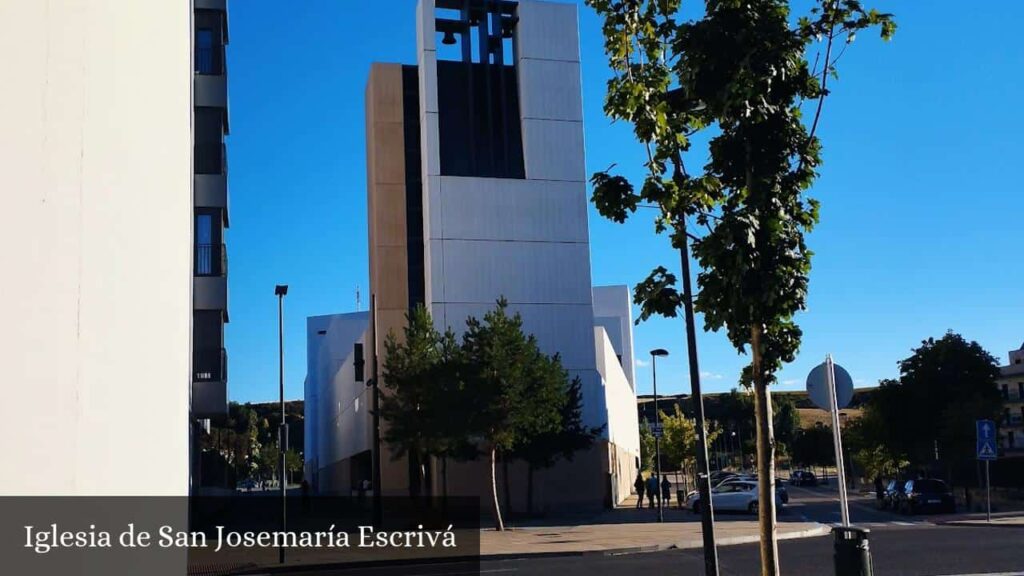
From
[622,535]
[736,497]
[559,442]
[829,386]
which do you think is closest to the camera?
[829,386]

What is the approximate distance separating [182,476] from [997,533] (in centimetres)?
2270

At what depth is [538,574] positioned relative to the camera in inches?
633

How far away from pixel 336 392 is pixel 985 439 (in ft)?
153

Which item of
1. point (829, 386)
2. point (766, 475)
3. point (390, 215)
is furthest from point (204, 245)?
point (766, 475)

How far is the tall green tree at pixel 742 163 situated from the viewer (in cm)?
741

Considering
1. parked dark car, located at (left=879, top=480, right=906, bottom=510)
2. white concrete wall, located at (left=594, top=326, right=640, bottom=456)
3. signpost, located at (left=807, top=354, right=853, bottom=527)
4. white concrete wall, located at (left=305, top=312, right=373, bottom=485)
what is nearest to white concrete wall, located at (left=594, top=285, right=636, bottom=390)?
white concrete wall, located at (left=594, top=326, right=640, bottom=456)

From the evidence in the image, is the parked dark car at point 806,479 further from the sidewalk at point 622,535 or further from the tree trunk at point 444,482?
the tree trunk at point 444,482

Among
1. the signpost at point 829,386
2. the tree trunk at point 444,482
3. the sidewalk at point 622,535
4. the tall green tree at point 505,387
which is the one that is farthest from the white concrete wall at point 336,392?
the signpost at point 829,386

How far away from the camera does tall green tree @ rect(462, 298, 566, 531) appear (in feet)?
94.0

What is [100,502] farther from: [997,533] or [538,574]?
[997,533]

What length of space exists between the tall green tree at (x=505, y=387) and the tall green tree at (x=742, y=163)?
20692 millimetres

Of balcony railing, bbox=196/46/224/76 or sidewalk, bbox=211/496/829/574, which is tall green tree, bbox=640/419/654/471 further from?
balcony railing, bbox=196/46/224/76

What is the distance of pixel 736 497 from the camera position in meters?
34.5

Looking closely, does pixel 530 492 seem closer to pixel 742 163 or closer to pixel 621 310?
pixel 742 163
